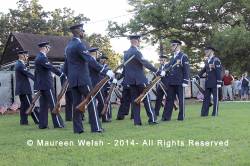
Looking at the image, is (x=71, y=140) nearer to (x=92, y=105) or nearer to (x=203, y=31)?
(x=92, y=105)

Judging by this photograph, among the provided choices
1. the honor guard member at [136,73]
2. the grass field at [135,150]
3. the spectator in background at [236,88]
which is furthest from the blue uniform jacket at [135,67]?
the spectator in background at [236,88]

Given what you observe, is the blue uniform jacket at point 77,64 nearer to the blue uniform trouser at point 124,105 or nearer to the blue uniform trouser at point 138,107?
the blue uniform trouser at point 138,107

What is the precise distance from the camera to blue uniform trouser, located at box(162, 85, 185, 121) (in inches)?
514

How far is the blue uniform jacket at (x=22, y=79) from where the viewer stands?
1340cm

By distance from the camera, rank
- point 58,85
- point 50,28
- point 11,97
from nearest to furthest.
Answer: point 11,97 < point 58,85 < point 50,28

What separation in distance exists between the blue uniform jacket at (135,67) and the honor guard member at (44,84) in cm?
170

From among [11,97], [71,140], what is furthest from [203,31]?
[71,140]

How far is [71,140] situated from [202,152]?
2.53 m

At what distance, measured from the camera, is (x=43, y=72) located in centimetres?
1216

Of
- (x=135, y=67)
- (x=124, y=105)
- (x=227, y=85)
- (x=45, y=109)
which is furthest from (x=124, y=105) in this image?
(x=227, y=85)

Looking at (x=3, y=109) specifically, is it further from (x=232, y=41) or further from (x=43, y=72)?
(x=232, y=41)

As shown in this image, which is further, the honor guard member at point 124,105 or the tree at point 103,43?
the tree at point 103,43

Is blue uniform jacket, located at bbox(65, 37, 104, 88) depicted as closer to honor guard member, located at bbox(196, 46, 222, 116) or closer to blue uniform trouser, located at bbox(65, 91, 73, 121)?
blue uniform trouser, located at bbox(65, 91, 73, 121)

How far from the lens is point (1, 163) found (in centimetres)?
686
